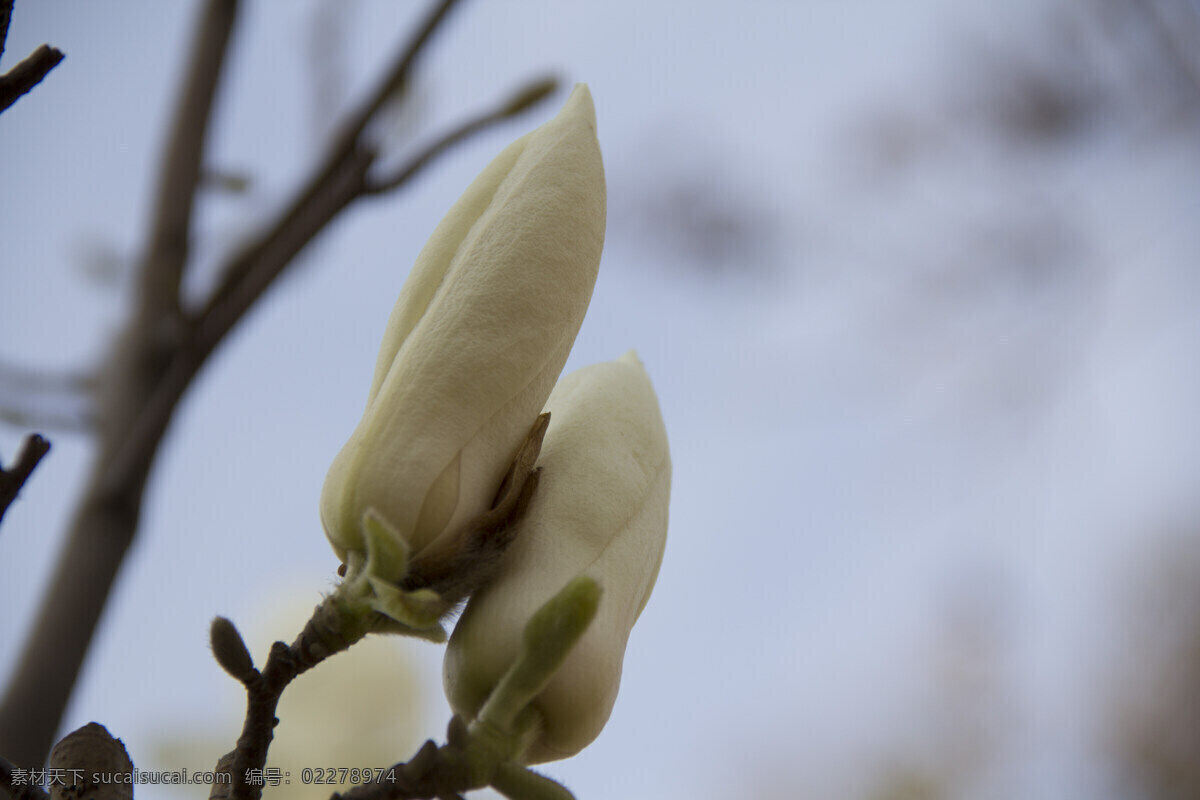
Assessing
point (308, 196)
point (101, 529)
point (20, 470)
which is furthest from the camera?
point (308, 196)

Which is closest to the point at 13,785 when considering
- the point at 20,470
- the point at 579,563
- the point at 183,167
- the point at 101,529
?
the point at 20,470

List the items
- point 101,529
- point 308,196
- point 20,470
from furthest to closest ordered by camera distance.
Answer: point 308,196
point 101,529
point 20,470

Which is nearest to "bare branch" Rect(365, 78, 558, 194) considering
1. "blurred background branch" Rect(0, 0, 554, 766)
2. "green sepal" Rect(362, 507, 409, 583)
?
"blurred background branch" Rect(0, 0, 554, 766)

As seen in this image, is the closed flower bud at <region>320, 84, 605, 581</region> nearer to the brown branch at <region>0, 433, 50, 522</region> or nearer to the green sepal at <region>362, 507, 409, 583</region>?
the green sepal at <region>362, 507, 409, 583</region>

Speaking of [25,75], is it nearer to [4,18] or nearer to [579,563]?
[4,18]

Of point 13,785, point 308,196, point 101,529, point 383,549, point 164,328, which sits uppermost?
point 308,196

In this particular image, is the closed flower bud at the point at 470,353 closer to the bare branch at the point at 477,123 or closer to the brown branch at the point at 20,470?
the brown branch at the point at 20,470
